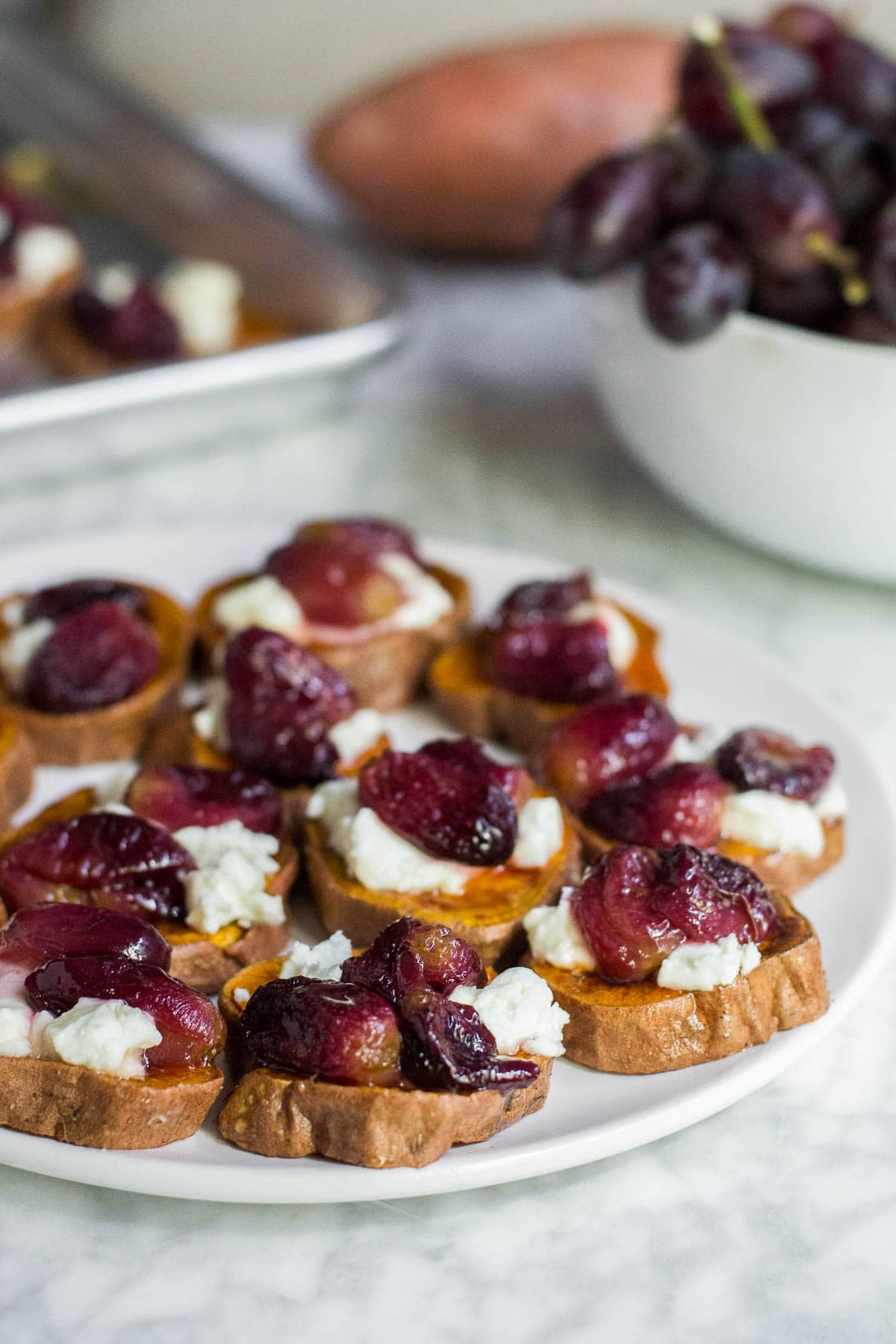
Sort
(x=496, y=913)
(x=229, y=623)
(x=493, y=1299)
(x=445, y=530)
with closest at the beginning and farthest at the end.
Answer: (x=493, y=1299) → (x=496, y=913) → (x=229, y=623) → (x=445, y=530)

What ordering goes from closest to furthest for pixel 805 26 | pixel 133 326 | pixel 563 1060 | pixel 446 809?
pixel 563 1060 → pixel 446 809 → pixel 805 26 → pixel 133 326

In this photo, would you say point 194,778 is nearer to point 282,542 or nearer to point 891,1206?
point 282,542

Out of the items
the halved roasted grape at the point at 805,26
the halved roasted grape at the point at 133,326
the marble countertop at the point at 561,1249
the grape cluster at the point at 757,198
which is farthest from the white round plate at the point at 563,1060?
the halved roasted grape at the point at 805,26

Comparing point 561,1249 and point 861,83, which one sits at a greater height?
point 861,83

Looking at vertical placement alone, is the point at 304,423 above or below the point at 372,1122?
below

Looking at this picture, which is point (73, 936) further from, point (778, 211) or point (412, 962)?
point (778, 211)

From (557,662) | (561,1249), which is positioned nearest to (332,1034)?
(561,1249)

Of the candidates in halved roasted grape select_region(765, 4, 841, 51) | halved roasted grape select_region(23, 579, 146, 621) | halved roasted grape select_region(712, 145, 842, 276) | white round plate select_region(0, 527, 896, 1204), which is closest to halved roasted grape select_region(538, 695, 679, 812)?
white round plate select_region(0, 527, 896, 1204)

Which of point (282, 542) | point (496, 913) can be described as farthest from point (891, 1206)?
point (282, 542)
